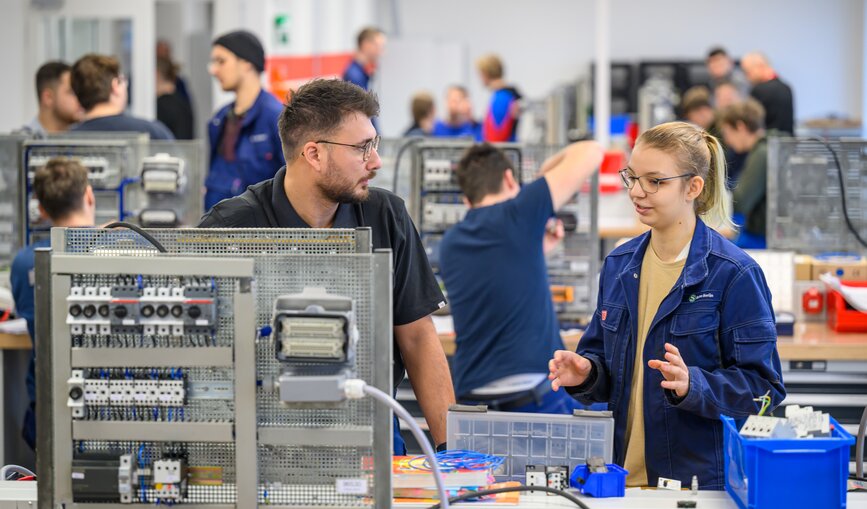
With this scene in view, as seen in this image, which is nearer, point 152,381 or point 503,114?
point 152,381

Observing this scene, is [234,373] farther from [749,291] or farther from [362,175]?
[749,291]

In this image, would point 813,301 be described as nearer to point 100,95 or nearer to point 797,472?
point 797,472

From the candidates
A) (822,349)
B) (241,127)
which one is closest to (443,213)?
(241,127)

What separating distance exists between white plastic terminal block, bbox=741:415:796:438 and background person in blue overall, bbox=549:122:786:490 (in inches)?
11.2

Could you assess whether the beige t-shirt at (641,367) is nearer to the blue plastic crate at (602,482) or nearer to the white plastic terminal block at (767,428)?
the blue plastic crate at (602,482)

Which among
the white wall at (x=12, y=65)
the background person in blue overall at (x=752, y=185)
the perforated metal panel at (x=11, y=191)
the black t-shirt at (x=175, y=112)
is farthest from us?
the black t-shirt at (x=175, y=112)

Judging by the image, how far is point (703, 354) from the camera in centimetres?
260

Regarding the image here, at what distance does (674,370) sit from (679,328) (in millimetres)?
231

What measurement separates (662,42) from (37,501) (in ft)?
54.4

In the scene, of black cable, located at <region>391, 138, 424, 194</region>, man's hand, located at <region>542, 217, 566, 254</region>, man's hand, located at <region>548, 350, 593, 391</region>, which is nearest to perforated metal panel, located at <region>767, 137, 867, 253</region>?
man's hand, located at <region>542, 217, 566, 254</region>

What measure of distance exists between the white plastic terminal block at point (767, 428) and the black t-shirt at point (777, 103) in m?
7.45

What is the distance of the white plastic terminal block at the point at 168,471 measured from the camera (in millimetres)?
2027

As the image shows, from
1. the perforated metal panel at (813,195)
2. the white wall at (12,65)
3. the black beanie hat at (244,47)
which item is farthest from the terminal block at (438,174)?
the white wall at (12,65)

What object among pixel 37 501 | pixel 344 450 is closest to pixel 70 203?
pixel 37 501
